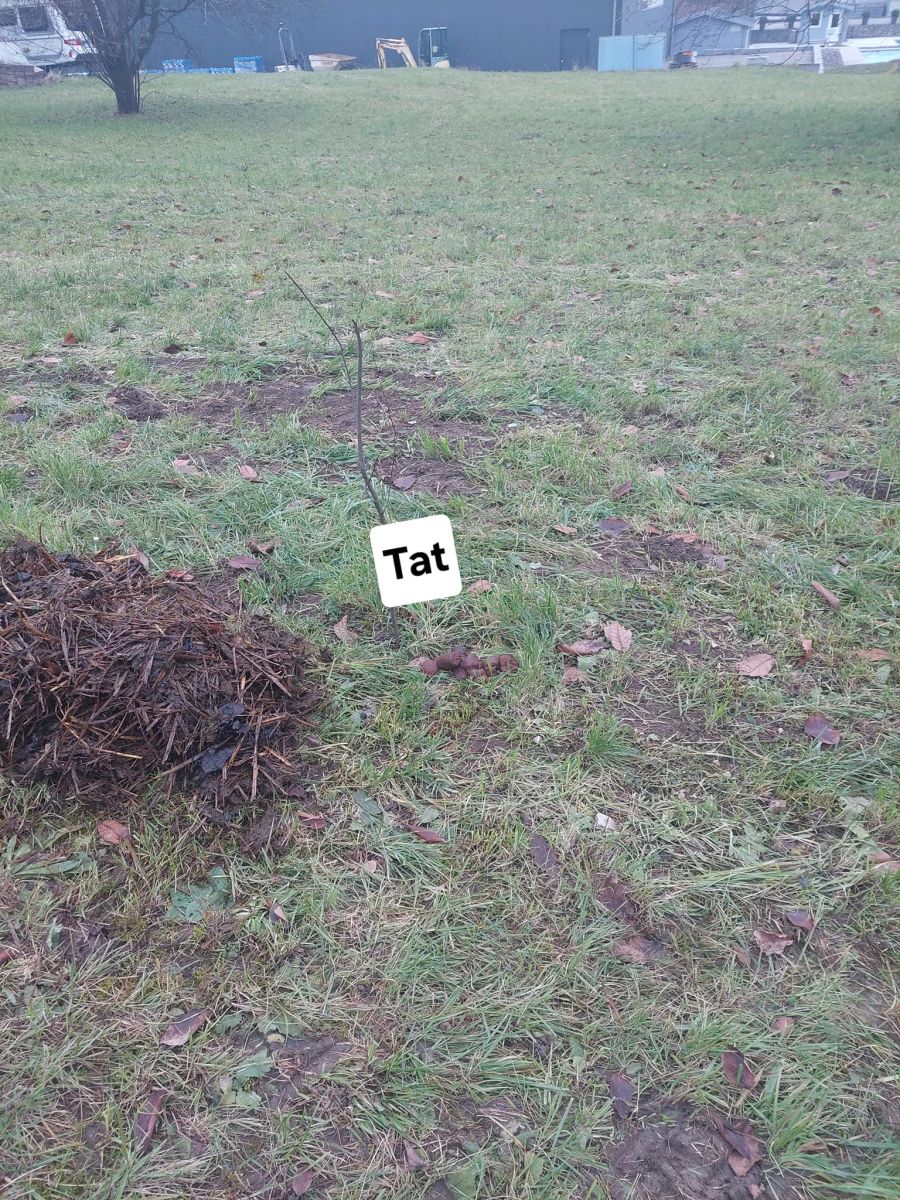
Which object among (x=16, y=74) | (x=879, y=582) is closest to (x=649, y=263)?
(x=879, y=582)

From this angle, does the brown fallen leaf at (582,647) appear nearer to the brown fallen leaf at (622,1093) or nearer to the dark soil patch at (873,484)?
the brown fallen leaf at (622,1093)

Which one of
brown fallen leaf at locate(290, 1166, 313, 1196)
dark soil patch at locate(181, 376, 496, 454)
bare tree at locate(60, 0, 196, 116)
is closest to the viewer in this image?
brown fallen leaf at locate(290, 1166, 313, 1196)

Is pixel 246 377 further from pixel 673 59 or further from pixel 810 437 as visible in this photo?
pixel 673 59

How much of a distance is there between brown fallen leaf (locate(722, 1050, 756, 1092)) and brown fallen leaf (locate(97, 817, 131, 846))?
145 cm

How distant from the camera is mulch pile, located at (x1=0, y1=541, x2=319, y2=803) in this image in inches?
82.6

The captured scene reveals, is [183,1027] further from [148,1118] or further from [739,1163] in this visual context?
[739,1163]

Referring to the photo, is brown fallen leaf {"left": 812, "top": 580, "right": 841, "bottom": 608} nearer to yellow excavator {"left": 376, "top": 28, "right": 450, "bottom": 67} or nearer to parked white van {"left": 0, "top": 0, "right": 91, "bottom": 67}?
parked white van {"left": 0, "top": 0, "right": 91, "bottom": 67}

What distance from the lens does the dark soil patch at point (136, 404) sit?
409cm

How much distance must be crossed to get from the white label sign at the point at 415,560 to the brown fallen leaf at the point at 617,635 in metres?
0.67

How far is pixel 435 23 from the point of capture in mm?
30531

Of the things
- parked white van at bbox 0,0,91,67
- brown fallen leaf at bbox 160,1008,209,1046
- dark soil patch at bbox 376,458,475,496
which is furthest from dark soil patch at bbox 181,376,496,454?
parked white van at bbox 0,0,91,67

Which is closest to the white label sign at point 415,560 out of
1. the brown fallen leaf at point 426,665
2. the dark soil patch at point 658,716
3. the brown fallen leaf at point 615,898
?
the brown fallen leaf at point 426,665

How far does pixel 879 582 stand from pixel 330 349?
3.35m

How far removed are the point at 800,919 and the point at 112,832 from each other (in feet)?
5.51
